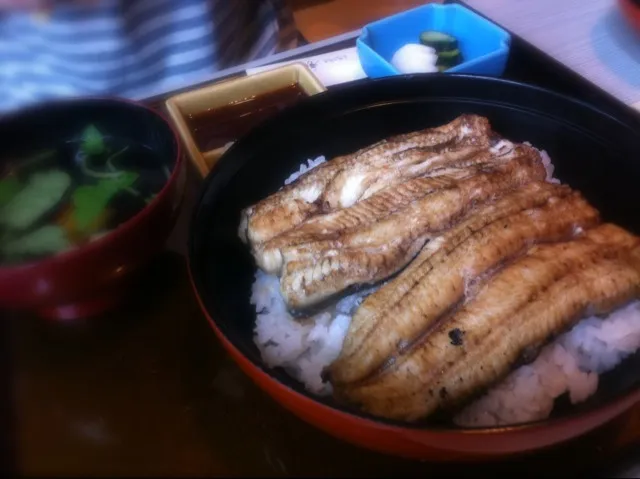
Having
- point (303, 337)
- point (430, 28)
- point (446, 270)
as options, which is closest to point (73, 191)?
point (303, 337)

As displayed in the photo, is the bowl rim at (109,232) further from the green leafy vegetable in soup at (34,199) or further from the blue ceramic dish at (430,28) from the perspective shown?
the blue ceramic dish at (430,28)

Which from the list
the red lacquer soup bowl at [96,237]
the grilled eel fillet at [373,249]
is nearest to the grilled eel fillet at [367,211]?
the grilled eel fillet at [373,249]

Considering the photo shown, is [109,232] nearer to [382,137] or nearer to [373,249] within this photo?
[373,249]

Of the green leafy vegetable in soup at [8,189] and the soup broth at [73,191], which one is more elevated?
the soup broth at [73,191]

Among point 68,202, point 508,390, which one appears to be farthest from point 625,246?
point 68,202

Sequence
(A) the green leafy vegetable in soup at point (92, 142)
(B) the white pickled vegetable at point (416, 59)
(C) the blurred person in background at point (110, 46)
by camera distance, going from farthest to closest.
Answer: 1. (C) the blurred person in background at point (110, 46)
2. (B) the white pickled vegetable at point (416, 59)
3. (A) the green leafy vegetable in soup at point (92, 142)

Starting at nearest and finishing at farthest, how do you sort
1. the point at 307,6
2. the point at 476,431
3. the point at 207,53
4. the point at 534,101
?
1. the point at 476,431
2. the point at 534,101
3. the point at 207,53
4. the point at 307,6

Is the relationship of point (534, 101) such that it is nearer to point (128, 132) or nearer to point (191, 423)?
point (128, 132)
